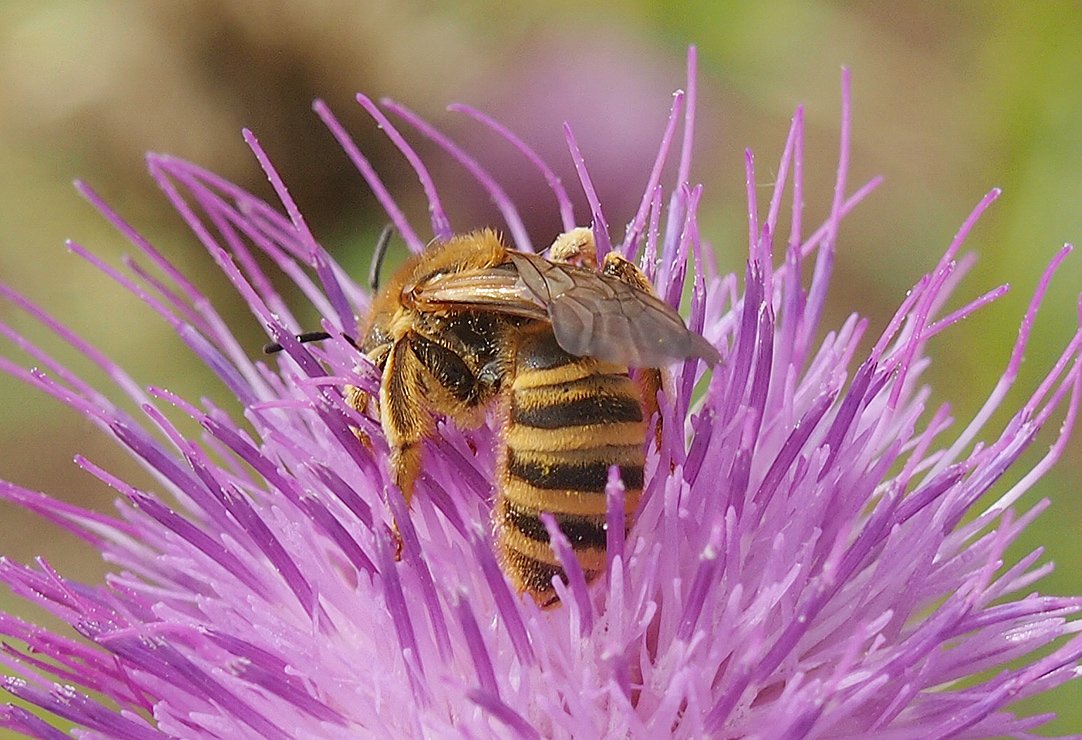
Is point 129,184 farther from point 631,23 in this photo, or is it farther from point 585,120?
point 631,23

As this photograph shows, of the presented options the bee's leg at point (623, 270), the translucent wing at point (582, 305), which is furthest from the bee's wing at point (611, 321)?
the bee's leg at point (623, 270)

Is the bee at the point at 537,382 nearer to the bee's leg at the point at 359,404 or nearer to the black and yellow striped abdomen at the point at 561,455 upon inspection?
the black and yellow striped abdomen at the point at 561,455

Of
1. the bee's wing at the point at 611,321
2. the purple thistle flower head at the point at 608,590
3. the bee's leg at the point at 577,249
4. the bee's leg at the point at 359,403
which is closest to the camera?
the bee's wing at the point at 611,321

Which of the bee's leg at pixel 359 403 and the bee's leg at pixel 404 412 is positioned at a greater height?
the bee's leg at pixel 359 403

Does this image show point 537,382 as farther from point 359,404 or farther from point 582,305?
point 359,404

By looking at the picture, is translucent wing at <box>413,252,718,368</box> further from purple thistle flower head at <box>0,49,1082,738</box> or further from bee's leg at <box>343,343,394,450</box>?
bee's leg at <box>343,343,394,450</box>
